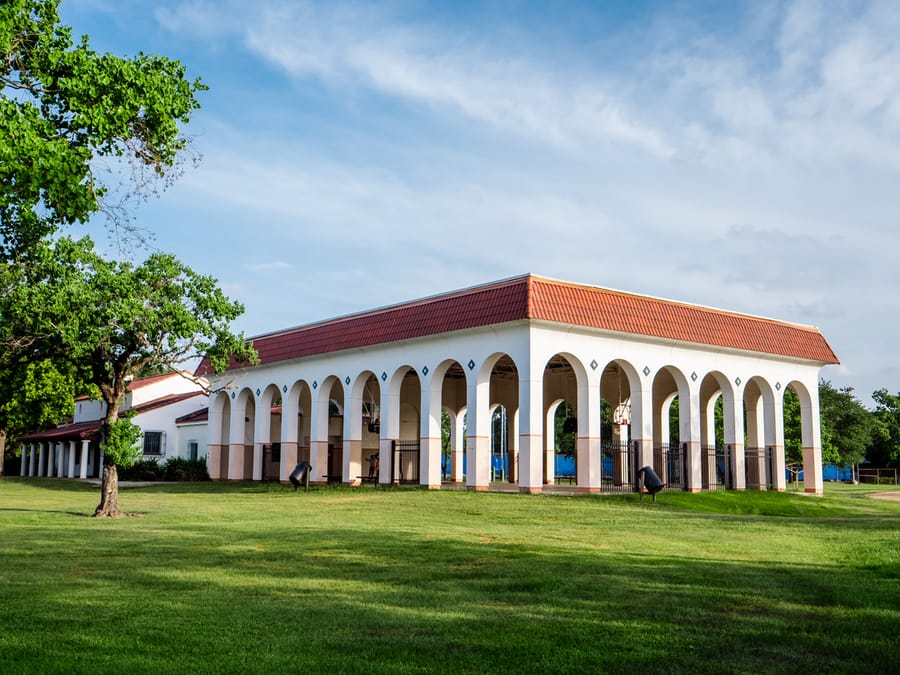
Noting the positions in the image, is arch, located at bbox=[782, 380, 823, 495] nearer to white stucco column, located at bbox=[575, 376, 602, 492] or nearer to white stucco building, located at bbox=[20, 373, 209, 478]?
white stucco column, located at bbox=[575, 376, 602, 492]

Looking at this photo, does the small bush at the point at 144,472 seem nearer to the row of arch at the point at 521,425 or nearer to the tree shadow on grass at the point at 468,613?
the row of arch at the point at 521,425

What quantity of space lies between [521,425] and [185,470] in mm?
23643

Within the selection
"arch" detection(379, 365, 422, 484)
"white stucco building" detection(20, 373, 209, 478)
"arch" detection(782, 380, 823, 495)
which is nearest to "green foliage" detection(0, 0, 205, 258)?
"arch" detection(379, 365, 422, 484)

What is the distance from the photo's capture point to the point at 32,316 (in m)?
19.8

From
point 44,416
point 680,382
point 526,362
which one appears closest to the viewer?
point 526,362

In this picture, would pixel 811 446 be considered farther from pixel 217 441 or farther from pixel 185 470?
pixel 185 470

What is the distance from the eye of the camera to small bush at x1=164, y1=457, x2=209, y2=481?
43719mm

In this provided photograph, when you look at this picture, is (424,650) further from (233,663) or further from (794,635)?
(794,635)

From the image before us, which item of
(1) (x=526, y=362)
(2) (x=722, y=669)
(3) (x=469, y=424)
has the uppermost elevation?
(1) (x=526, y=362)

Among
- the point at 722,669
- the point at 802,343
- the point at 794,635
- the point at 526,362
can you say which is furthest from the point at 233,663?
the point at 802,343

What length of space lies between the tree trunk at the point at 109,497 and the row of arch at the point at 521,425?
1092 centimetres

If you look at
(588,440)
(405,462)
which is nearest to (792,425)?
(405,462)

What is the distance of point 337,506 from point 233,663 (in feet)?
53.1

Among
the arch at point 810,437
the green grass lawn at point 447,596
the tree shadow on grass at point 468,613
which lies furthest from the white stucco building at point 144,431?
the tree shadow on grass at point 468,613
